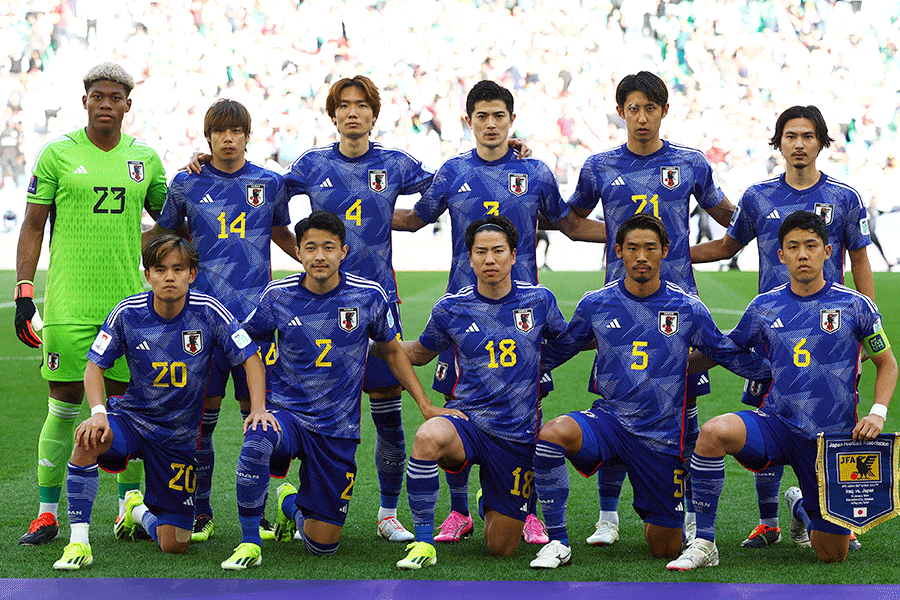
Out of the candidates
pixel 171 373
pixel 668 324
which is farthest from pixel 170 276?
pixel 668 324

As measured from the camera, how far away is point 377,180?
13.4ft

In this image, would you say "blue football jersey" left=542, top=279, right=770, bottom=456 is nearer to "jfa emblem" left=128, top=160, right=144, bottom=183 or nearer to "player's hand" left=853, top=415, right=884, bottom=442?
"player's hand" left=853, top=415, right=884, bottom=442

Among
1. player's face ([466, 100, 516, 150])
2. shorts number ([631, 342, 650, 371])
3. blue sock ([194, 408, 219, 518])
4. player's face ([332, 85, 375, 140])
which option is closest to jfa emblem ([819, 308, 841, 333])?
shorts number ([631, 342, 650, 371])

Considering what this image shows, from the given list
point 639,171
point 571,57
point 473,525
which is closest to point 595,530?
point 473,525

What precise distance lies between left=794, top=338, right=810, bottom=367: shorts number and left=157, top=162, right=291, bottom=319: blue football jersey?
2.02 meters

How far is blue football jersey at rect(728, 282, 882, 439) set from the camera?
3.45m

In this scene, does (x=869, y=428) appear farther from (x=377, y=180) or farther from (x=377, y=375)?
(x=377, y=180)

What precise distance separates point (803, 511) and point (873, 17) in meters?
19.7

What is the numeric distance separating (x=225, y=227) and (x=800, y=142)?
89.1 inches

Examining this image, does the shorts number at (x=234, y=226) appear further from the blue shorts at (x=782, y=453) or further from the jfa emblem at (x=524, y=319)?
the blue shorts at (x=782, y=453)

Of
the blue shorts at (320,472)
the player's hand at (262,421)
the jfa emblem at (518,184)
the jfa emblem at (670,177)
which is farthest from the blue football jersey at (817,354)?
the player's hand at (262,421)

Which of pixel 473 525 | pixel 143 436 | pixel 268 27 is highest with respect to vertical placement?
pixel 268 27

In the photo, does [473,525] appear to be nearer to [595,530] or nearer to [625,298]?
[595,530]

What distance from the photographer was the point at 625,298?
12.0ft
